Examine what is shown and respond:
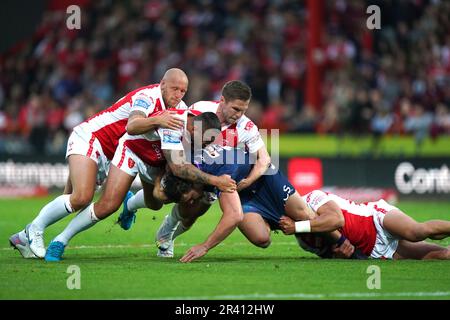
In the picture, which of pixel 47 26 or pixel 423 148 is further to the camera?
pixel 47 26

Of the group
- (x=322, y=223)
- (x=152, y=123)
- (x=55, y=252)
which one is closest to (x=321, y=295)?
(x=322, y=223)

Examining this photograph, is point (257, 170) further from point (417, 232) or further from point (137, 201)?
point (417, 232)

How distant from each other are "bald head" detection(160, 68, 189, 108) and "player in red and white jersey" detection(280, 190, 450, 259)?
1746mm

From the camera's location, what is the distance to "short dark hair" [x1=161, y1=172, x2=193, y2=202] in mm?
10000

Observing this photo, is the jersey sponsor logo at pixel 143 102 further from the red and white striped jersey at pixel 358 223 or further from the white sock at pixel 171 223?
the red and white striped jersey at pixel 358 223

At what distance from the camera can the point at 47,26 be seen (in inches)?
1094

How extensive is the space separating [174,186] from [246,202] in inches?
37.8

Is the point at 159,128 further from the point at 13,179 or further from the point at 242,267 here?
the point at 13,179

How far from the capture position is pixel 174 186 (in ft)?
32.9

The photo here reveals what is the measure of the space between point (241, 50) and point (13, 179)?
22.2 ft

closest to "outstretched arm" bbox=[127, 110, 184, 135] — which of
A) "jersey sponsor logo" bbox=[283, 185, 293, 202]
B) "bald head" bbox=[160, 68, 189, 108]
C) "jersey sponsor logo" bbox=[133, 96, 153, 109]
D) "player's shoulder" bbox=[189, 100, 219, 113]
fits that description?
"jersey sponsor logo" bbox=[133, 96, 153, 109]

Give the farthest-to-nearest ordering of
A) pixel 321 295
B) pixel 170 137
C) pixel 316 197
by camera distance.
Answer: pixel 316 197 → pixel 170 137 → pixel 321 295

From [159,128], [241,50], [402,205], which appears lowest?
[402,205]

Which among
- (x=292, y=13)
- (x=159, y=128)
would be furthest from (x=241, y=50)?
(x=159, y=128)
